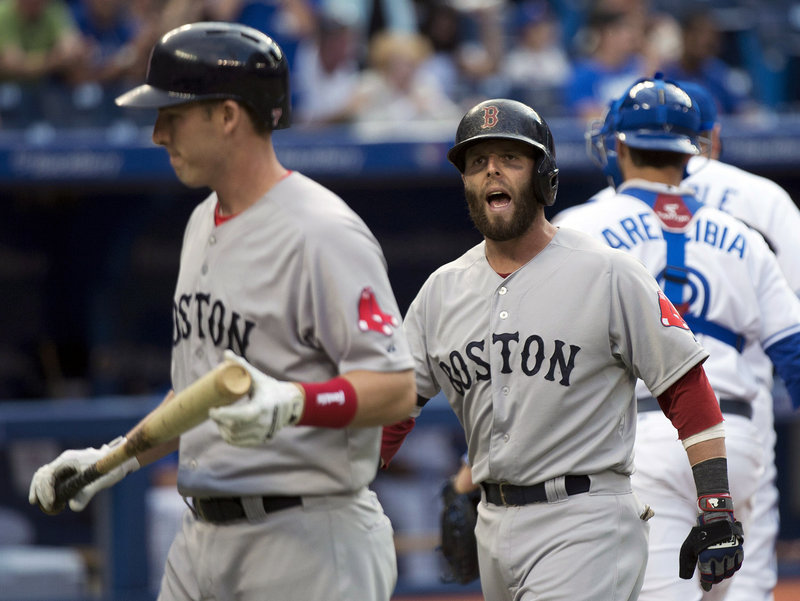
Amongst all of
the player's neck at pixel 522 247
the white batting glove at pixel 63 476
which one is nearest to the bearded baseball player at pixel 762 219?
the player's neck at pixel 522 247

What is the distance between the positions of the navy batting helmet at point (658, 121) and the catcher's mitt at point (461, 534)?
1161mm

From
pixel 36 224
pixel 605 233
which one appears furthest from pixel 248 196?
pixel 36 224

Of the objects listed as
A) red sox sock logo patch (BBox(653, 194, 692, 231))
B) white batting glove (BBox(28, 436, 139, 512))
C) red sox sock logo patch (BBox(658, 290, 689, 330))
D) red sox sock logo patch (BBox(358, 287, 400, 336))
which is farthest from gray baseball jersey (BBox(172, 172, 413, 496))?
red sox sock logo patch (BBox(653, 194, 692, 231))

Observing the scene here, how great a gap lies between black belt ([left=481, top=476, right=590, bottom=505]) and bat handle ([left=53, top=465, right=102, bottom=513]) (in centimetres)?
97

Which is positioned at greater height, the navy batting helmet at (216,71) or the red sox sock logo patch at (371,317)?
the navy batting helmet at (216,71)

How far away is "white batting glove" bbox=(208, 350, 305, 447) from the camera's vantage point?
7.67 ft

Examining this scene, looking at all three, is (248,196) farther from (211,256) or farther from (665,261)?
(665,261)

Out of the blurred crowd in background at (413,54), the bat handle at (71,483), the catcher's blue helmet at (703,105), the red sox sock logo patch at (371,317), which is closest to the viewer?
the red sox sock logo patch at (371,317)

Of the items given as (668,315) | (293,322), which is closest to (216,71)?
(293,322)

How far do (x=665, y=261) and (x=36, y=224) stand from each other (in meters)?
6.15

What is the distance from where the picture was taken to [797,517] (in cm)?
732

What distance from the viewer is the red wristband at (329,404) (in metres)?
2.43

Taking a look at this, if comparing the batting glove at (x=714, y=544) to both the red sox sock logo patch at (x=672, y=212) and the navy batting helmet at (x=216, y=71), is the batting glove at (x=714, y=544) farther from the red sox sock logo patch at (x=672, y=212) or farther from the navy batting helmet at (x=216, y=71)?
the navy batting helmet at (x=216, y=71)

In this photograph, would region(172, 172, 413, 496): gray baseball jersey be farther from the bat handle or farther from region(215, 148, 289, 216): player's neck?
the bat handle
